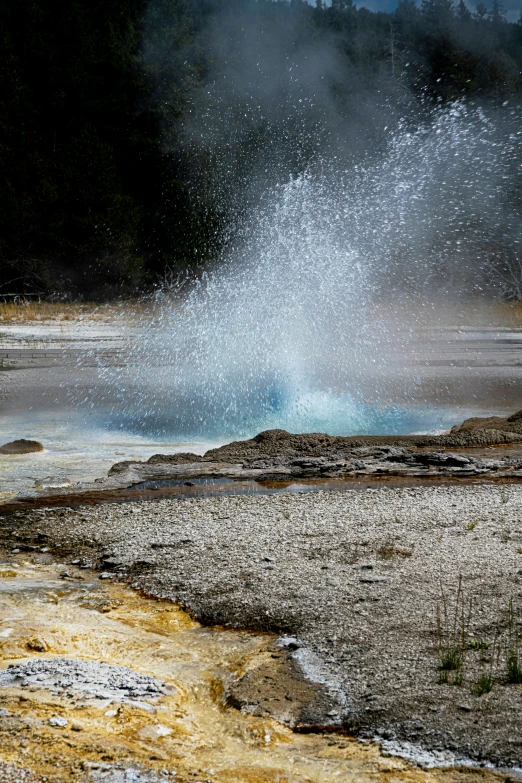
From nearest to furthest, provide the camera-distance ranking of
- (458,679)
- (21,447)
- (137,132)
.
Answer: (458,679) < (21,447) < (137,132)

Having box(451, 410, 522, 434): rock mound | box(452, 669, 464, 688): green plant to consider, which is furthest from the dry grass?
box(452, 669, 464, 688): green plant

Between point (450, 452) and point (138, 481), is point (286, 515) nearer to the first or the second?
point (138, 481)

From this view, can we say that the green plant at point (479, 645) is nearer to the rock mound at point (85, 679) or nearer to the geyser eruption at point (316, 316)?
the rock mound at point (85, 679)

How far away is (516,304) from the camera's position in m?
31.4

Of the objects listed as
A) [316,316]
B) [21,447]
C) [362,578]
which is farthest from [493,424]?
[316,316]

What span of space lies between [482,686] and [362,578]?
1.38 meters

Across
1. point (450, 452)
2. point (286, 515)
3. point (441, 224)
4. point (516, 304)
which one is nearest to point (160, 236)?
point (441, 224)

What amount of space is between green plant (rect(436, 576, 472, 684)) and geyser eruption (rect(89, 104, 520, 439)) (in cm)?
533

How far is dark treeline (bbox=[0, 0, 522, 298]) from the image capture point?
29828mm

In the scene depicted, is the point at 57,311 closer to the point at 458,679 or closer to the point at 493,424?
the point at 493,424

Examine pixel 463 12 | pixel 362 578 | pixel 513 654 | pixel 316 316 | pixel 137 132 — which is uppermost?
pixel 463 12

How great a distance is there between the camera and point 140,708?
342cm

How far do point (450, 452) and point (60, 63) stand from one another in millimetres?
27570

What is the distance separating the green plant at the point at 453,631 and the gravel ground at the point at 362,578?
2 cm
